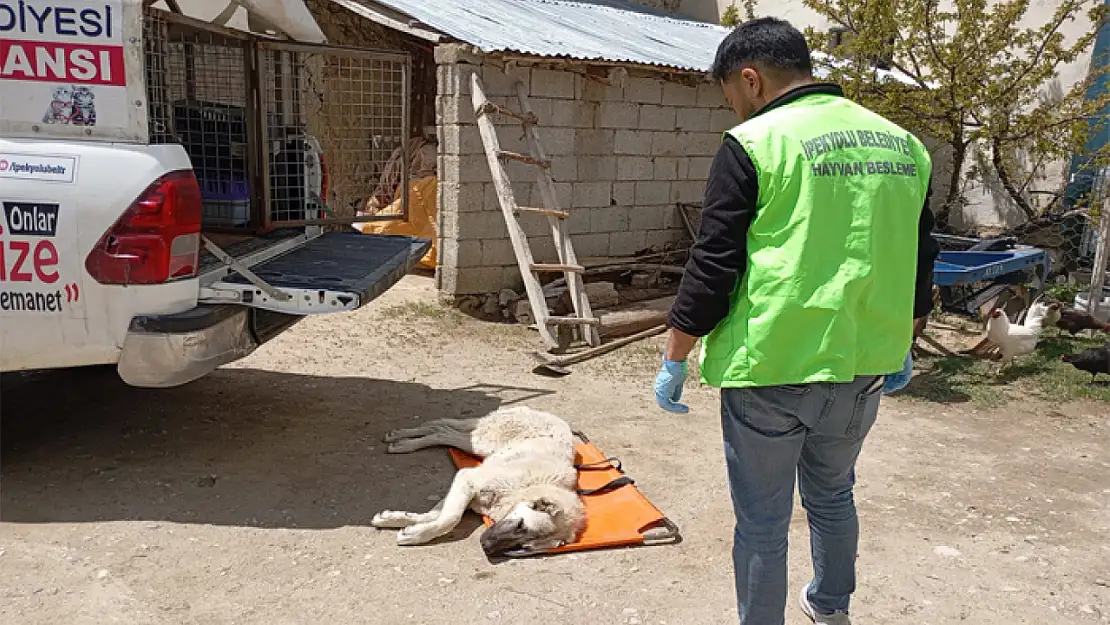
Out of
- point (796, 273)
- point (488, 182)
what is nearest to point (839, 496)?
point (796, 273)

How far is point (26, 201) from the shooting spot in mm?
3398

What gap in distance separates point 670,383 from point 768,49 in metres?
0.96

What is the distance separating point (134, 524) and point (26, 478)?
0.77 m

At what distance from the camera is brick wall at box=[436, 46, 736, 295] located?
7895 millimetres

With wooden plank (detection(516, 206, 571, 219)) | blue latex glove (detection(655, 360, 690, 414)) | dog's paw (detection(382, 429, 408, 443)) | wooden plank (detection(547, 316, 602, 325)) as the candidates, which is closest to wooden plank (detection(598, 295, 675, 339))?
wooden plank (detection(547, 316, 602, 325))

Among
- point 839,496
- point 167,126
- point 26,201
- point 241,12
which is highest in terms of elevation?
point 241,12

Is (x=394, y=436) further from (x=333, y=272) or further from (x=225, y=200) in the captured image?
(x=225, y=200)

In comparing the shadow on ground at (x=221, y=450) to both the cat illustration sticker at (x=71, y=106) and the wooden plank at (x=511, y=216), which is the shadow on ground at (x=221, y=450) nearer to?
the wooden plank at (x=511, y=216)

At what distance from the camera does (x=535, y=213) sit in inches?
294

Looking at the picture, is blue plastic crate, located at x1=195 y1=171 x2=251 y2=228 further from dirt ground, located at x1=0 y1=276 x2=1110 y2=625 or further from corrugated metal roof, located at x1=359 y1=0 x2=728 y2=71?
corrugated metal roof, located at x1=359 y1=0 x2=728 y2=71

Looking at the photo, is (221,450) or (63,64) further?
(221,450)

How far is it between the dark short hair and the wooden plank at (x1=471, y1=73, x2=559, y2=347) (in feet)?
15.1

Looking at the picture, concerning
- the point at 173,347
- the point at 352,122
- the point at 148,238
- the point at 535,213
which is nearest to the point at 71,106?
the point at 148,238

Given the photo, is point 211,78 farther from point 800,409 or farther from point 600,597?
point 800,409
